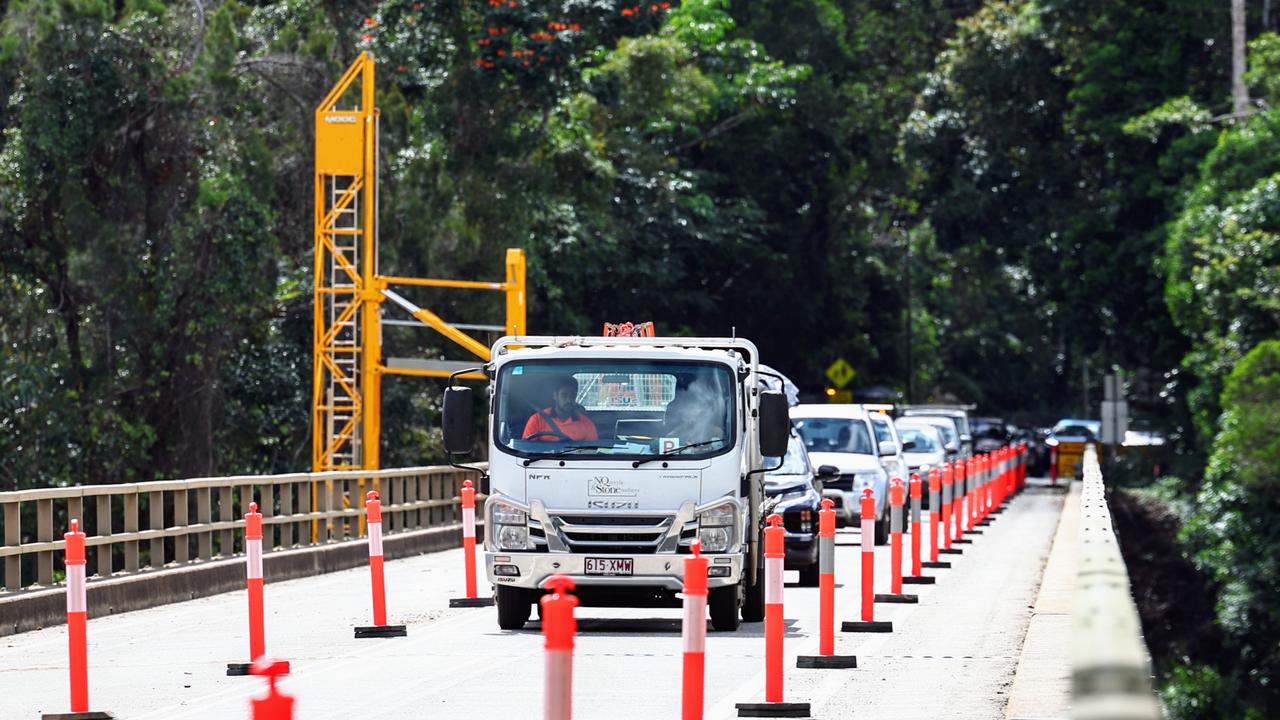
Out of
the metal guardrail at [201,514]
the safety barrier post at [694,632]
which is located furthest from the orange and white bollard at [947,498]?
the safety barrier post at [694,632]

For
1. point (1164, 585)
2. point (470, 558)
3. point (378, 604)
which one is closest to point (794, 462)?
point (470, 558)

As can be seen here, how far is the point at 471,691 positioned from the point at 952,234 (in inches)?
1777

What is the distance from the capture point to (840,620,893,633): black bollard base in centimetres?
1619

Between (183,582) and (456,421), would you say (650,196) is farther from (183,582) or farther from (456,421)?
(456,421)

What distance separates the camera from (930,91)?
186 feet

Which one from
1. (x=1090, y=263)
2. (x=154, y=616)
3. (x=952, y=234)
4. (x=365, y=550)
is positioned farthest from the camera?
(x=952, y=234)

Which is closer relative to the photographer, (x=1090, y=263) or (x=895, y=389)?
(x=1090, y=263)

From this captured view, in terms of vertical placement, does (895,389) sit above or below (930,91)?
below

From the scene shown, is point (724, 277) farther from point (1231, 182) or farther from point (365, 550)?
point (365, 550)

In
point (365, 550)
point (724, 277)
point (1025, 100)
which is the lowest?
point (365, 550)

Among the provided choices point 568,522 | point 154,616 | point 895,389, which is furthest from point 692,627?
point 895,389

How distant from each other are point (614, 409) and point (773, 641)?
5.24m

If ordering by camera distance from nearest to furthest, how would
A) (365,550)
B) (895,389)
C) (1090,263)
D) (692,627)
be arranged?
(692,627) < (365,550) < (1090,263) < (895,389)

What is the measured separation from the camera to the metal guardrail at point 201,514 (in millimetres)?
18309
